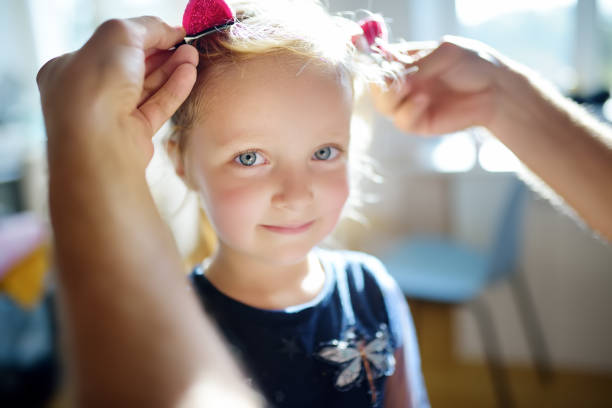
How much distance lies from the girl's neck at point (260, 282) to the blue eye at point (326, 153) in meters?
0.17

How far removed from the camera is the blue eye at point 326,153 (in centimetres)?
66

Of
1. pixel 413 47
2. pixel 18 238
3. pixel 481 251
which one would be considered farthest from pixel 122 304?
pixel 481 251

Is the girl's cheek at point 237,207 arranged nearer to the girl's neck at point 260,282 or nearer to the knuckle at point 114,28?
the girl's neck at point 260,282

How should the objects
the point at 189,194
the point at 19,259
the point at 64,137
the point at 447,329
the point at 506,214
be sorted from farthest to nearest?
the point at 447,329 → the point at 19,259 → the point at 506,214 → the point at 189,194 → the point at 64,137

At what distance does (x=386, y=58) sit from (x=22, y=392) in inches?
75.9

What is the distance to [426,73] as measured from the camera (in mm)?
734

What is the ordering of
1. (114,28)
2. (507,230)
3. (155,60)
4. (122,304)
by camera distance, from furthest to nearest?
(507,230), (155,60), (114,28), (122,304)

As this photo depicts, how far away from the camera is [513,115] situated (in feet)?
2.41

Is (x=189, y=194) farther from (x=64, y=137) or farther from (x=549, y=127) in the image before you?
(x=549, y=127)

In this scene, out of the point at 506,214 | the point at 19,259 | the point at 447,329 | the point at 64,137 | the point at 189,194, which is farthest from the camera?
the point at 447,329

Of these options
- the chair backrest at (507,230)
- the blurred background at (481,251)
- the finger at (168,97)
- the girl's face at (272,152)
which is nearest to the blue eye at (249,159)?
Result: the girl's face at (272,152)

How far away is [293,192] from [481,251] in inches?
76.5

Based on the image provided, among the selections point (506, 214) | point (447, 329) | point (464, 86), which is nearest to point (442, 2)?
point (506, 214)

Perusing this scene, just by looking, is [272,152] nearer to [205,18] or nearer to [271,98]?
[271,98]
